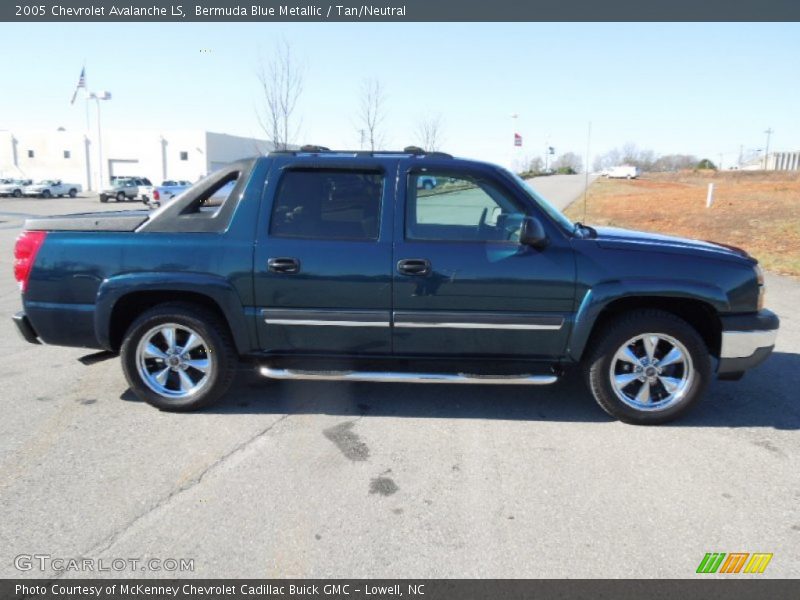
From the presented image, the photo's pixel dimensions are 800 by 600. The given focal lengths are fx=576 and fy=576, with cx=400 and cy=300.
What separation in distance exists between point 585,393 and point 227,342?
2931mm

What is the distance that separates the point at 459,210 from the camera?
4.27 m

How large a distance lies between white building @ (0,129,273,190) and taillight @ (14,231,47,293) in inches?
2386

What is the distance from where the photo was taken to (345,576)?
257cm

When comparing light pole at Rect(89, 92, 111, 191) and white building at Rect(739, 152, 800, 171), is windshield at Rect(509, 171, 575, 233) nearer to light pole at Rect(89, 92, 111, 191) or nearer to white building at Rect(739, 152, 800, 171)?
light pole at Rect(89, 92, 111, 191)

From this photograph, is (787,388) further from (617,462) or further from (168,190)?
(168,190)

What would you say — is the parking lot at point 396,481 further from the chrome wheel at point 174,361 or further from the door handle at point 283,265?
the door handle at point 283,265

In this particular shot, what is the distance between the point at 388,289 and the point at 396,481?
1296 mm

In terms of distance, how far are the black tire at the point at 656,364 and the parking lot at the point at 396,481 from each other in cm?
17

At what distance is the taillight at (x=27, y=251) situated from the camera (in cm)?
420

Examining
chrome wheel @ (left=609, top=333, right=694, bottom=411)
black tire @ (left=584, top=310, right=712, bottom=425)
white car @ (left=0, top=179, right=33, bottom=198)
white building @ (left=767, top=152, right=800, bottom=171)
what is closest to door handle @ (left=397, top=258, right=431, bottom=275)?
black tire @ (left=584, top=310, right=712, bottom=425)

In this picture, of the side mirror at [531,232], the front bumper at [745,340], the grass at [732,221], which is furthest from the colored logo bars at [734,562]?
the grass at [732,221]

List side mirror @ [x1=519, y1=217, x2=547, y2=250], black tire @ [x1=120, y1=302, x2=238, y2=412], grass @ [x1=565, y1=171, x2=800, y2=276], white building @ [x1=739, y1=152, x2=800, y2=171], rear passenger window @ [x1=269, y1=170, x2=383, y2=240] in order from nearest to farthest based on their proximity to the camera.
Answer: side mirror @ [x1=519, y1=217, x2=547, y2=250], rear passenger window @ [x1=269, y1=170, x2=383, y2=240], black tire @ [x1=120, y1=302, x2=238, y2=412], grass @ [x1=565, y1=171, x2=800, y2=276], white building @ [x1=739, y1=152, x2=800, y2=171]

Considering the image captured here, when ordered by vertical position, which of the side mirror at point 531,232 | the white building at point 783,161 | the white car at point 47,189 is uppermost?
the white building at point 783,161

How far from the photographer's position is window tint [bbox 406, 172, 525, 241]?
405cm
